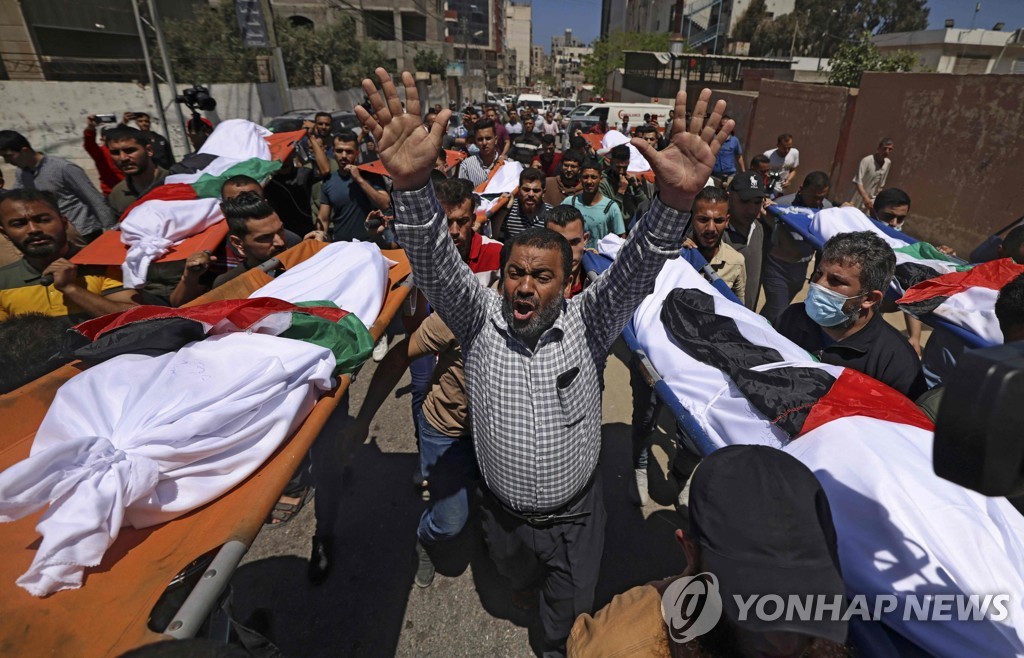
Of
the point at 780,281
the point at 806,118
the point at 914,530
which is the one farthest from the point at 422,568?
the point at 806,118

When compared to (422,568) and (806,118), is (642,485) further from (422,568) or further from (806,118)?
(806,118)

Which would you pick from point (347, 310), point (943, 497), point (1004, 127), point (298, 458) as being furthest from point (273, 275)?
point (1004, 127)

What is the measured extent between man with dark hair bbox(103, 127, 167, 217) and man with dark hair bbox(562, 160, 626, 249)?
357 centimetres

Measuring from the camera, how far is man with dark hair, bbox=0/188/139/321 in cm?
255

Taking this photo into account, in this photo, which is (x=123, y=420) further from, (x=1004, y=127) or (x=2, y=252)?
(x=1004, y=127)

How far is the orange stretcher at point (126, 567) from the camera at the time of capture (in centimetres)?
121

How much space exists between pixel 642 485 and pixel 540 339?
1852 millimetres

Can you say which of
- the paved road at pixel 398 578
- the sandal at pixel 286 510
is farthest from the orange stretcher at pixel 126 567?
the sandal at pixel 286 510

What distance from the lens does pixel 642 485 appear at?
3305 millimetres

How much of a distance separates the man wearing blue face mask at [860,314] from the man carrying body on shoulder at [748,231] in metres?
1.45

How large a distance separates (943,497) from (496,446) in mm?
→ 1420

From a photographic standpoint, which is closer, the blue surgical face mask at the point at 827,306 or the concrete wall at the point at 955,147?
the blue surgical face mask at the point at 827,306

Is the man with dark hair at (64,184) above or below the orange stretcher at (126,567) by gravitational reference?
above

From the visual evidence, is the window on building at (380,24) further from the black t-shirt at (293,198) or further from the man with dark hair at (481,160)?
the black t-shirt at (293,198)
